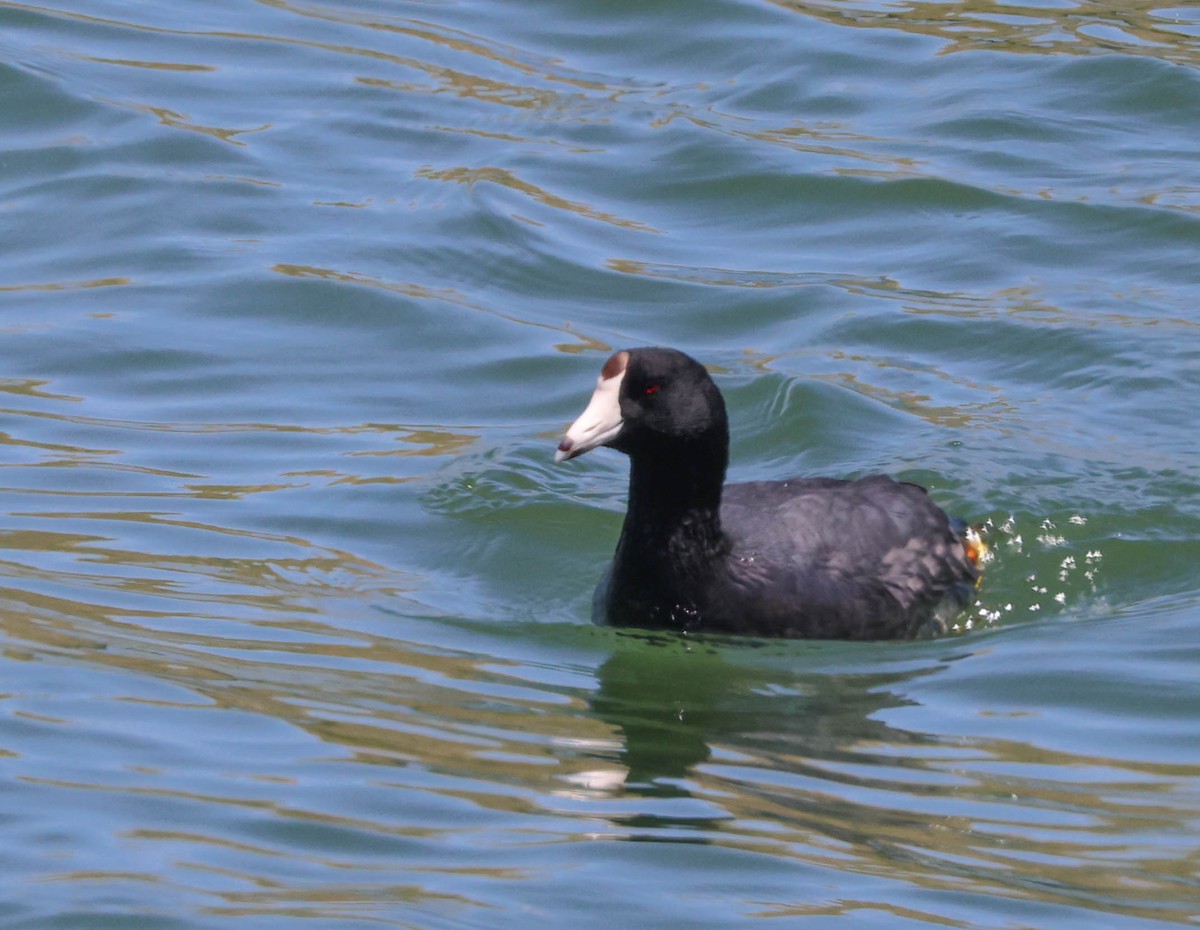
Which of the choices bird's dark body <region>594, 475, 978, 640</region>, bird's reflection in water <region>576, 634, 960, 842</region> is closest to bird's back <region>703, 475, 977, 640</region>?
bird's dark body <region>594, 475, 978, 640</region>

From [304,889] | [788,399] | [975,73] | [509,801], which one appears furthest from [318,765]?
[975,73]

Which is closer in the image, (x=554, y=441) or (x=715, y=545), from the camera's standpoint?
(x=715, y=545)

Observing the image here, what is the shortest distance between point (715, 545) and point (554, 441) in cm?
224

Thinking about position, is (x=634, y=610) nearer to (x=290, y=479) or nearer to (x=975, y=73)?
(x=290, y=479)

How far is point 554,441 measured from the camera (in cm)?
978

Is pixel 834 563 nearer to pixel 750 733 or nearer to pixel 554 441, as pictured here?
pixel 750 733

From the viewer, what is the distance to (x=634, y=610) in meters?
7.67

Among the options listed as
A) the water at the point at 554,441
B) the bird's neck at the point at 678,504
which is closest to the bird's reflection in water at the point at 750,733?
the water at the point at 554,441

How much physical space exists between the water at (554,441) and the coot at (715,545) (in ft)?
0.51

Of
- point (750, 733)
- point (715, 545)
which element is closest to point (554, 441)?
point (715, 545)

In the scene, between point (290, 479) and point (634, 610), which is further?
point (290, 479)

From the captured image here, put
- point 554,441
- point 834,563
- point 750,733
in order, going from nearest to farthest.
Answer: point 750,733, point 834,563, point 554,441

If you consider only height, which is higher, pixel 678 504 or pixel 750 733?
pixel 678 504

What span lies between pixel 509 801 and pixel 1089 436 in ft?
16.2
